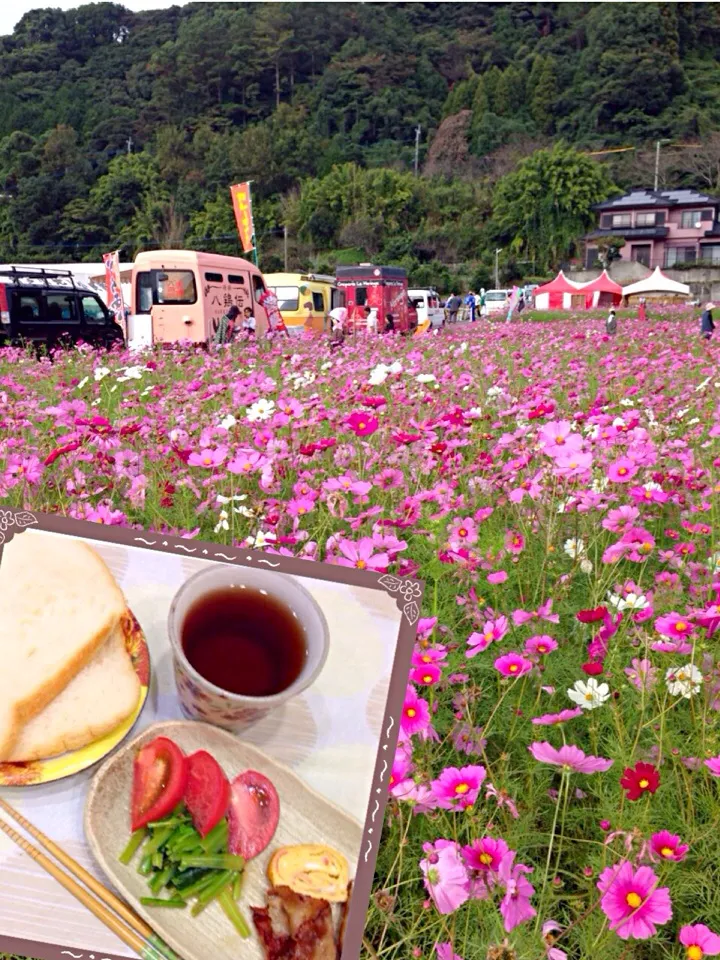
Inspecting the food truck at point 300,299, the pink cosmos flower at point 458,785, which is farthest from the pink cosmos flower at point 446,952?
the food truck at point 300,299

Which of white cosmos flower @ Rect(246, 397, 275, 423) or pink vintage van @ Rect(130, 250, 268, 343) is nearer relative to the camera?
white cosmos flower @ Rect(246, 397, 275, 423)

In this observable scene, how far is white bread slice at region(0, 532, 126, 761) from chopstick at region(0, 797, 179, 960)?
69 mm

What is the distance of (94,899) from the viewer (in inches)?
27.5

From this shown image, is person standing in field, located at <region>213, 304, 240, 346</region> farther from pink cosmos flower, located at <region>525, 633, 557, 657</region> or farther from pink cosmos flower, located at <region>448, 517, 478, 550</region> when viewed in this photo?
pink cosmos flower, located at <region>525, 633, 557, 657</region>

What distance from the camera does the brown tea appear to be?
0.78 metres

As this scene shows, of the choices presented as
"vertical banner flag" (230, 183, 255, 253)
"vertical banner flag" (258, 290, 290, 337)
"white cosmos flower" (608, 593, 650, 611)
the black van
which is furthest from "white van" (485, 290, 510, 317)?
"white cosmos flower" (608, 593, 650, 611)

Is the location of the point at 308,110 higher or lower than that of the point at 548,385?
higher

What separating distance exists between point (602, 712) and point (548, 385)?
201 cm

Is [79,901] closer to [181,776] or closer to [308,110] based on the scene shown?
[181,776]

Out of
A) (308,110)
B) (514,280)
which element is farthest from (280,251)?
(308,110)

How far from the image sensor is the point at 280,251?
171ft

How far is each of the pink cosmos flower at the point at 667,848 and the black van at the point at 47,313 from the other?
372 inches

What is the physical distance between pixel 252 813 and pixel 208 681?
0.12 m

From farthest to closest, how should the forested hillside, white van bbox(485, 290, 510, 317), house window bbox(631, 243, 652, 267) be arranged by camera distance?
the forested hillside < house window bbox(631, 243, 652, 267) < white van bbox(485, 290, 510, 317)
